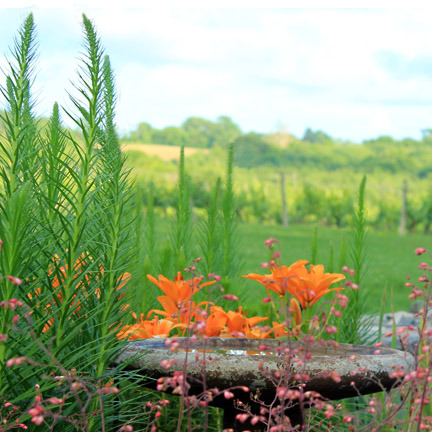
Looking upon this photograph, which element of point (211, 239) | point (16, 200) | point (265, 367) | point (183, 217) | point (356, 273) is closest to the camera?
point (16, 200)

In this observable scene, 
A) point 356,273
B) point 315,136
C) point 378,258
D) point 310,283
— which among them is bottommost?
point 378,258

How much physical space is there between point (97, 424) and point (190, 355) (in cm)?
32

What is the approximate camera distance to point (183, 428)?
7.82 feet

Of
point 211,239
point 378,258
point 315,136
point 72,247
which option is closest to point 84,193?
point 72,247

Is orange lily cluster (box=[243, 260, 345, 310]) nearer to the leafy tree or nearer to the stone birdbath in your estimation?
the stone birdbath

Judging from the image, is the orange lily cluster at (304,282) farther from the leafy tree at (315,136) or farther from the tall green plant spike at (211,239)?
the leafy tree at (315,136)

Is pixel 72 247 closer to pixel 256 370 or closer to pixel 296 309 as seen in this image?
pixel 256 370

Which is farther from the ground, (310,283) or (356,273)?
(310,283)

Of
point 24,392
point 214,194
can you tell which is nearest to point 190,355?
point 24,392

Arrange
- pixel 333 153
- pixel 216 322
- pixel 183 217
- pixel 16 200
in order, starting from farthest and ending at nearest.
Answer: pixel 333 153, pixel 183 217, pixel 216 322, pixel 16 200

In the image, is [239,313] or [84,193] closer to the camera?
[84,193]

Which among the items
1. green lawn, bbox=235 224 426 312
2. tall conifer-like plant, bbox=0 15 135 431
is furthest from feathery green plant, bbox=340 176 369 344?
green lawn, bbox=235 224 426 312

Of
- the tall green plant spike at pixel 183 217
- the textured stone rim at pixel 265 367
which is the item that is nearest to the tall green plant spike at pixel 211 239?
the tall green plant spike at pixel 183 217

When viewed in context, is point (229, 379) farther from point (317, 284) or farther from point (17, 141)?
point (17, 141)
